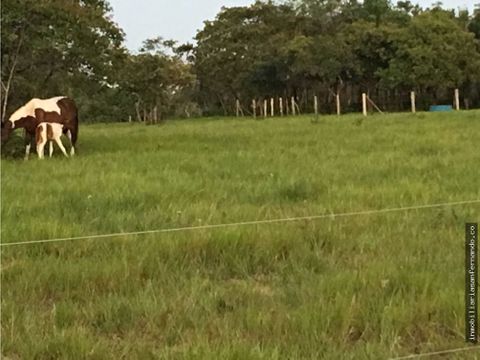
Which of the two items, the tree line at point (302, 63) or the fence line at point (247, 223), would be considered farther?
the tree line at point (302, 63)

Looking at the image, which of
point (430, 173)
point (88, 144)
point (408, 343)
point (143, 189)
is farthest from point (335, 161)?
point (88, 144)

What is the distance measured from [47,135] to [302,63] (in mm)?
26359

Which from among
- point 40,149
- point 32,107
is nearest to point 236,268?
point 40,149

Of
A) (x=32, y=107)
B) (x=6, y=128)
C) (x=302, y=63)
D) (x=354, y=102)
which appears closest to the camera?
(x=6, y=128)

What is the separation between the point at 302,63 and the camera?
3747 cm

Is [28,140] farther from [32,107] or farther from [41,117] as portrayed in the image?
[32,107]

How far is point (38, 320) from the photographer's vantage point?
3.32 m

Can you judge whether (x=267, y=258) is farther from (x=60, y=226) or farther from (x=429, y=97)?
(x=429, y=97)

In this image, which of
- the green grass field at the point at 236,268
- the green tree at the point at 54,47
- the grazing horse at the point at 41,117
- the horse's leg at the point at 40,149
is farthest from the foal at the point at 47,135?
the green grass field at the point at 236,268

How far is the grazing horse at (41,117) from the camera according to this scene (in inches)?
489

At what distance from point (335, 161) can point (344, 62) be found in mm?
28581

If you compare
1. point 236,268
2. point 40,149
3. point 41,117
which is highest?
point 41,117

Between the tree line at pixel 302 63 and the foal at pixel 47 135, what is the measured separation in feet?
7.90

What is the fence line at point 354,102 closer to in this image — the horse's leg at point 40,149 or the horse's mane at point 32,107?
the horse's mane at point 32,107
